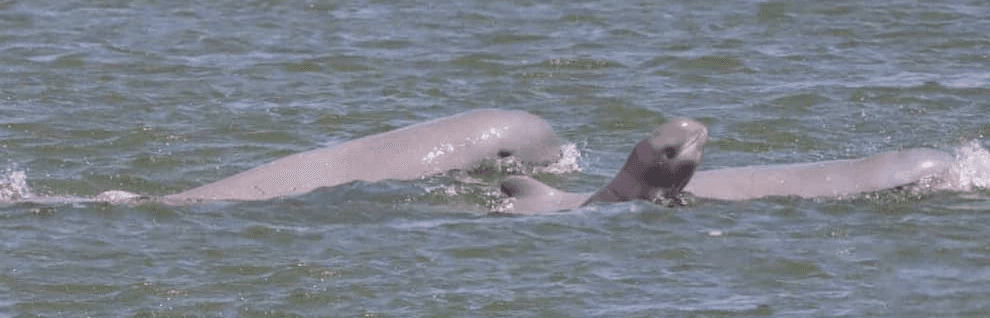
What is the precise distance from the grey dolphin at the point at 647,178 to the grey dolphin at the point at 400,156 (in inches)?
52.9

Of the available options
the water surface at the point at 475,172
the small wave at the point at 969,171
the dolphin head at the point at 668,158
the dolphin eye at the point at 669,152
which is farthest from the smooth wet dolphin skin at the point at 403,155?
the small wave at the point at 969,171

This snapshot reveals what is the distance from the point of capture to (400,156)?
59.5 ft

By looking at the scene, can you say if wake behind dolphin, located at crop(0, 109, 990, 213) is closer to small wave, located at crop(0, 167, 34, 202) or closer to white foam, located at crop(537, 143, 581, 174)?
small wave, located at crop(0, 167, 34, 202)

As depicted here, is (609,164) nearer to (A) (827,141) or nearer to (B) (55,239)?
(A) (827,141)

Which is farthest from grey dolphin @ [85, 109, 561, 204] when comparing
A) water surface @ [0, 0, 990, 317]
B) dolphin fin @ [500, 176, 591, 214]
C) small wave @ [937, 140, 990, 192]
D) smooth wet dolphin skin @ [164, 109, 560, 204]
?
small wave @ [937, 140, 990, 192]

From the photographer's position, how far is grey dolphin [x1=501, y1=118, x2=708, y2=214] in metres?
16.4

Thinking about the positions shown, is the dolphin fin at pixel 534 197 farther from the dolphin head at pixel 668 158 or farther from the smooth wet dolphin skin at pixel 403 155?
the smooth wet dolphin skin at pixel 403 155

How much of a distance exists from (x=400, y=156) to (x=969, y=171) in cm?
499

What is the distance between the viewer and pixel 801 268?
1450 cm

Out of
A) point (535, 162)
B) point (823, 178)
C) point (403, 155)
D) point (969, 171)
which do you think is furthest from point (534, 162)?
point (969, 171)

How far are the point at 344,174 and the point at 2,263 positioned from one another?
3.83 m

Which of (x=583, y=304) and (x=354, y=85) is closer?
(x=583, y=304)

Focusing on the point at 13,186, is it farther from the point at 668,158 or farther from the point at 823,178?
the point at 823,178

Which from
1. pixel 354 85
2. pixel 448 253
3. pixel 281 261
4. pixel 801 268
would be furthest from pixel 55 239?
pixel 354 85
